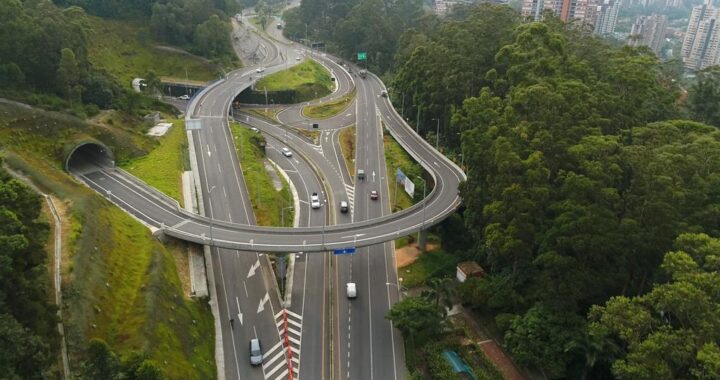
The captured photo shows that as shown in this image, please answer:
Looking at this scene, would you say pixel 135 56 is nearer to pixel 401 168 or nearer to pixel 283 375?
pixel 401 168

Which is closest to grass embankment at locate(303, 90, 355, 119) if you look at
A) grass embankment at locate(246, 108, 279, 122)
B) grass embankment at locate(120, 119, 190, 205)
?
grass embankment at locate(246, 108, 279, 122)

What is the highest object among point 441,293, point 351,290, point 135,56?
point 135,56

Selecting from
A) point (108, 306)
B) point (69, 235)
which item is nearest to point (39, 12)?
point (69, 235)

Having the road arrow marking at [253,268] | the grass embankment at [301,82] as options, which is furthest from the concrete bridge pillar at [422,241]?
the grass embankment at [301,82]

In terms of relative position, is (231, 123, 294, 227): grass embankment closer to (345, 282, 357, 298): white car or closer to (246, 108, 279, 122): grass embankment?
(345, 282, 357, 298): white car

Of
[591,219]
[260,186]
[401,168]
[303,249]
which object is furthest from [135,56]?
[591,219]
